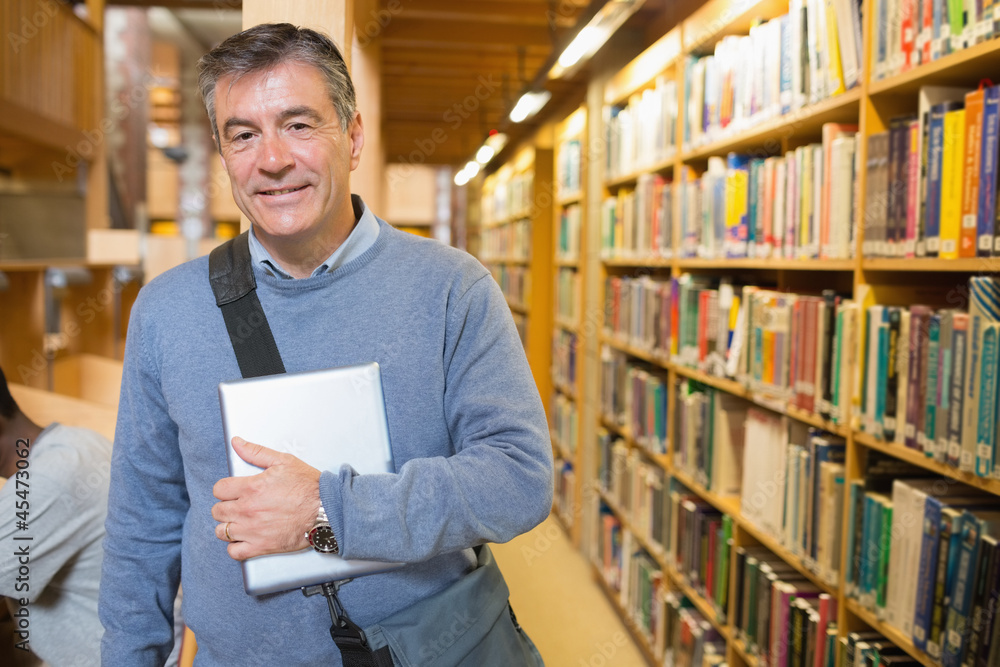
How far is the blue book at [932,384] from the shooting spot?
1.55 metres

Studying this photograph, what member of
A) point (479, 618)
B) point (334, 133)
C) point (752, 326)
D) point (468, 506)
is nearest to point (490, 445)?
point (468, 506)

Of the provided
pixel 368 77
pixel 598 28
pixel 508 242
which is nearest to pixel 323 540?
pixel 598 28

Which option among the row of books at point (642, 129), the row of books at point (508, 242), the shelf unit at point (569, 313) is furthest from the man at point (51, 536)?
the row of books at point (508, 242)

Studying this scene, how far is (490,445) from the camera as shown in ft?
3.20

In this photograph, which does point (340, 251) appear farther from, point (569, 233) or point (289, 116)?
point (569, 233)

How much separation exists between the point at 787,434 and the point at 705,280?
3.11ft

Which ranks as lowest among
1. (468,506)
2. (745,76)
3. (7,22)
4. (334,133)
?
(468,506)

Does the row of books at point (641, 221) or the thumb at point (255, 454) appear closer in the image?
the thumb at point (255, 454)

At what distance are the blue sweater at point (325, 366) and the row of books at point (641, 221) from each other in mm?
2262

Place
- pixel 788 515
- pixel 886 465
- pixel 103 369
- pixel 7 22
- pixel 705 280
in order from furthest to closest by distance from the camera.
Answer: pixel 103 369
pixel 7 22
pixel 705 280
pixel 788 515
pixel 886 465

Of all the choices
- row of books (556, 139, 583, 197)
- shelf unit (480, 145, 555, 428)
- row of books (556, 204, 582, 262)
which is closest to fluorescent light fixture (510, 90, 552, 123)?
row of books (556, 139, 583, 197)

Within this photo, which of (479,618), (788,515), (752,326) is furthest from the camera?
(752,326)

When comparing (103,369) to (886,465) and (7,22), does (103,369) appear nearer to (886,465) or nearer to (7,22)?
(7,22)

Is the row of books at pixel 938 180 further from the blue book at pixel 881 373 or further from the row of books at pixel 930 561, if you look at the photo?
the row of books at pixel 930 561
